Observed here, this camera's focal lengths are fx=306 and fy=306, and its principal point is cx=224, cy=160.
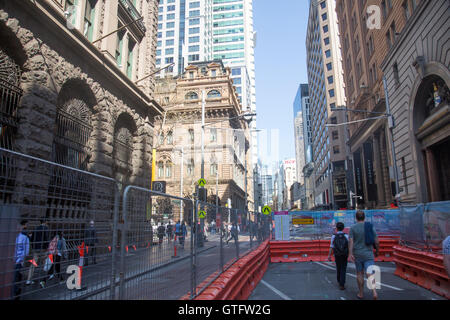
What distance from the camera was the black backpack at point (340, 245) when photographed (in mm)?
8226

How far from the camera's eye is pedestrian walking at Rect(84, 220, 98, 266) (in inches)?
127

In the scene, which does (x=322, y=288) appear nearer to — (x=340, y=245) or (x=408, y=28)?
(x=340, y=245)

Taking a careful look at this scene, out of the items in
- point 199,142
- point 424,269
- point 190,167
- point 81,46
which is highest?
point 199,142

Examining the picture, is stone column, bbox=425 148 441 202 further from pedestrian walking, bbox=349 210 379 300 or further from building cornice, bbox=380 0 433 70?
pedestrian walking, bbox=349 210 379 300

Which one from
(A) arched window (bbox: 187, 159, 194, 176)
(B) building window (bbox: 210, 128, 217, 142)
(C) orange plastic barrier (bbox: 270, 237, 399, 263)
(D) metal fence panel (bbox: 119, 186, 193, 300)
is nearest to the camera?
(D) metal fence panel (bbox: 119, 186, 193, 300)

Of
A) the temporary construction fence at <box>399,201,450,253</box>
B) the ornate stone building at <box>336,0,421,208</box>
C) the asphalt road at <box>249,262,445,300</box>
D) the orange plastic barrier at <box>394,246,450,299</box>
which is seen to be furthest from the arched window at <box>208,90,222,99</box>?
the orange plastic barrier at <box>394,246,450,299</box>

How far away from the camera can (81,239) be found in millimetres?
3195

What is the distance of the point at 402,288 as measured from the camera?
26.7 ft

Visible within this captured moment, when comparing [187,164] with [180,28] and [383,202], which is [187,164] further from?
[180,28]

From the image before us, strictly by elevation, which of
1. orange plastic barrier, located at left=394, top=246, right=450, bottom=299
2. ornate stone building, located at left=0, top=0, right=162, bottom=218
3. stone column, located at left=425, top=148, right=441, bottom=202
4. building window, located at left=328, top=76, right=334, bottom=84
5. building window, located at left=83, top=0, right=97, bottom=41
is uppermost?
building window, located at left=328, top=76, right=334, bottom=84

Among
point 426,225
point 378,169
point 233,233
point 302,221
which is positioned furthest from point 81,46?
point 378,169

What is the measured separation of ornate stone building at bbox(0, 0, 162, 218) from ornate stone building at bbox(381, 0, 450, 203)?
14.5 metres

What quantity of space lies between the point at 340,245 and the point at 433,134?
43.3 feet

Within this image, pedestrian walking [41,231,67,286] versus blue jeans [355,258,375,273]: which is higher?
pedestrian walking [41,231,67,286]
